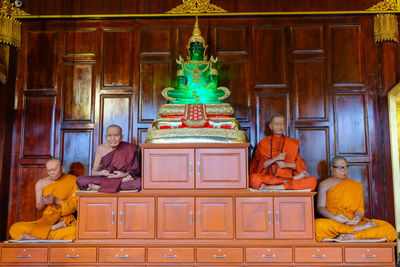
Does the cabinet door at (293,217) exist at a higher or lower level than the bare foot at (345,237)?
higher

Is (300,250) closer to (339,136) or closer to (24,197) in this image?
(339,136)

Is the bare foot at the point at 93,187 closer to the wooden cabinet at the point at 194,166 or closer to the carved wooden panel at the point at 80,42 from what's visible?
the wooden cabinet at the point at 194,166

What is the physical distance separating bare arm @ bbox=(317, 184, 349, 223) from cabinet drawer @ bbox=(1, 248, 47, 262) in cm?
299

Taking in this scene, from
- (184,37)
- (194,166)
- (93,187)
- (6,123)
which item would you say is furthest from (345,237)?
(6,123)

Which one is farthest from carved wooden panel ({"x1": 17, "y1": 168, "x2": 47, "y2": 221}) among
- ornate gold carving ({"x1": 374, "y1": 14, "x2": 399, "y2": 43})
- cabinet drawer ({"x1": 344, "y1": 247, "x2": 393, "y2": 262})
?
ornate gold carving ({"x1": 374, "y1": 14, "x2": 399, "y2": 43})

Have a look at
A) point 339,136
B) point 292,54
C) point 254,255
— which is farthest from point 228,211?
point 292,54

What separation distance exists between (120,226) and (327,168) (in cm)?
271

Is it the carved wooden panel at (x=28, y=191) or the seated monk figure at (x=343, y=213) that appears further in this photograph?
the carved wooden panel at (x=28, y=191)

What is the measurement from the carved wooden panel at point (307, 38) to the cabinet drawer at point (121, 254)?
10.8ft

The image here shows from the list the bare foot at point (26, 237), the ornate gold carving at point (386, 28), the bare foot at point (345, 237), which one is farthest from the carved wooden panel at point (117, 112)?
the ornate gold carving at point (386, 28)

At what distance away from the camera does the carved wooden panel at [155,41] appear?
639cm

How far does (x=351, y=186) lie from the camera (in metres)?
5.35

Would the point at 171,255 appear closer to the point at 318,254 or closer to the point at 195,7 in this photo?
the point at 318,254

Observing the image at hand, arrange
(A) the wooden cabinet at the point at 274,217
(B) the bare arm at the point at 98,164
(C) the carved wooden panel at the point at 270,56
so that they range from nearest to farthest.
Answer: (A) the wooden cabinet at the point at 274,217
(B) the bare arm at the point at 98,164
(C) the carved wooden panel at the point at 270,56
